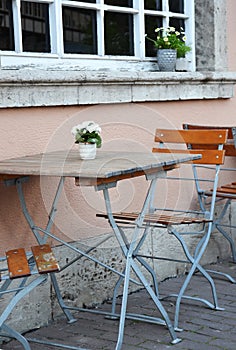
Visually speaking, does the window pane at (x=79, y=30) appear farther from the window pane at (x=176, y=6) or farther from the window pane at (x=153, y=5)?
the window pane at (x=176, y=6)

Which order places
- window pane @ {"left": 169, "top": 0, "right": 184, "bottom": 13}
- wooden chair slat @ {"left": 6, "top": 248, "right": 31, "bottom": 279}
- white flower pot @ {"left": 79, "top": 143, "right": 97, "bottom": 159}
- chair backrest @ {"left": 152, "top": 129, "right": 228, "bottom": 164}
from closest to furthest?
wooden chair slat @ {"left": 6, "top": 248, "right": 31, "bottom": 279}, white flower pot @ {"left": 79, "top": 143, "right": 97, "bottom": 159}, chair backrest @ {"left": 152, "top": 129, "right": 228, "bottom": 164}, window pane @ {"left": 169, "top": 0, "right": 184, "bottom": 13}

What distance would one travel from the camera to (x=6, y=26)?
4590mm

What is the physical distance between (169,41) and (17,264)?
2596 mm

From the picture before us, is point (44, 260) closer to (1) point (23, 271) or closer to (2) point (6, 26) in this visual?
(1) point (23, 271)

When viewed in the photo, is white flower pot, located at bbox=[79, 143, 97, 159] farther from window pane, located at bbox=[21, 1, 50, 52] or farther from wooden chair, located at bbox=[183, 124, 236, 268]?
wooden chair, located at bbox=[183, 124, 236, 268]

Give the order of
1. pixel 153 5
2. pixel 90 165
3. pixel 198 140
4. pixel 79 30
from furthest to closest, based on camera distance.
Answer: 1. pixel 153 5
2. pixel 79 30
3. pixel 198 140
4. pixel 90 165

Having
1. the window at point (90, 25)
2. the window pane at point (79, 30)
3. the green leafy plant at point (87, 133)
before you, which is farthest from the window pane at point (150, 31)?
the green leafy plant at point (87, 133)

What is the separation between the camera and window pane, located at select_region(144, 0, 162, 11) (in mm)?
5621

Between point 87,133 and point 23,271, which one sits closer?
point 23,271

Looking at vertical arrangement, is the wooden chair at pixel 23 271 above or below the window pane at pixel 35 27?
below

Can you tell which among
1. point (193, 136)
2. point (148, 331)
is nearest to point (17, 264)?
point (148, 331)

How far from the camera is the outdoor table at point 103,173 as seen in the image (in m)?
3.66

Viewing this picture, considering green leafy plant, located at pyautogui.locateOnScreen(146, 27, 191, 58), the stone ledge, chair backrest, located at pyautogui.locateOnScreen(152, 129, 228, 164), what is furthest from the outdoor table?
green leafy plant, located at pyautogui.locateOnScreen(146, 27, 191, 58)

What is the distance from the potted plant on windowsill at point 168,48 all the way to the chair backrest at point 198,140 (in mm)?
692
